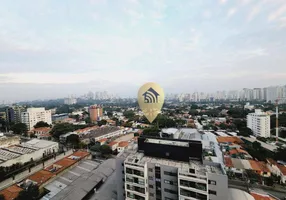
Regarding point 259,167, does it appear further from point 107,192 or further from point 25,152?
point 25,152

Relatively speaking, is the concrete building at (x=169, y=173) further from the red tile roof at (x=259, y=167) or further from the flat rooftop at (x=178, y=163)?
the red tile roof at (x=259, y=167)

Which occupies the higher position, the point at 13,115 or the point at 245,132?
the point at 13,115

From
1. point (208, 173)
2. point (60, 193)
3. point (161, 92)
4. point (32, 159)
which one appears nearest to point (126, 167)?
point (208, 173)

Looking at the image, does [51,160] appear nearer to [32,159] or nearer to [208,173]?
[32,159]

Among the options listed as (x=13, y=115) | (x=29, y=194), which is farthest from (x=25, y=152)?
(x=13, y=115)

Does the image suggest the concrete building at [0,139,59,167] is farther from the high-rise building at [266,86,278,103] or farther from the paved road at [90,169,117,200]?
the high-rise building at [266,86,278,103]
